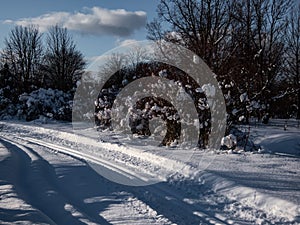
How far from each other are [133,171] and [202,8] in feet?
34.5

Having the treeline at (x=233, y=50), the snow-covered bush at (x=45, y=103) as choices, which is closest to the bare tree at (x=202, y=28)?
the treeline at (x=233, y=50)

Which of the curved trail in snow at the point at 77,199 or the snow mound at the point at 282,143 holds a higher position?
the snow mound at the point at 282,143

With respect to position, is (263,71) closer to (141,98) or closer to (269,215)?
(141,98)

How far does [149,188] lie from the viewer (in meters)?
7.11

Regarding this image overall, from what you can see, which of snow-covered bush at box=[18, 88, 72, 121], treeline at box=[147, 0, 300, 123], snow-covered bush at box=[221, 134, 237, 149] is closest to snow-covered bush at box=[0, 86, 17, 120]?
snow-covered bush at box=[18, 88, 72, 121]

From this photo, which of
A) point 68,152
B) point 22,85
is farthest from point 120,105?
point 22,85

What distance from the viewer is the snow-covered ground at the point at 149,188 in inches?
213

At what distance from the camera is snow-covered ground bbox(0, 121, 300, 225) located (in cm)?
542

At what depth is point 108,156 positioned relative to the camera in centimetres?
1092

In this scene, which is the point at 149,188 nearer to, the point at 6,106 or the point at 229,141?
the point at 229,141

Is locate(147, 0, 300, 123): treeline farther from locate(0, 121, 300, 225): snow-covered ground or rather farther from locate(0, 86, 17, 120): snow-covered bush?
locate(0, 86, 17, 120): snow-covered bush

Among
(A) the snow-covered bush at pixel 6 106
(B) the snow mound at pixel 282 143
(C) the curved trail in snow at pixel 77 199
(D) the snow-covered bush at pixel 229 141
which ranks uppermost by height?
(A) the snow-covered bush at pixel 6 106

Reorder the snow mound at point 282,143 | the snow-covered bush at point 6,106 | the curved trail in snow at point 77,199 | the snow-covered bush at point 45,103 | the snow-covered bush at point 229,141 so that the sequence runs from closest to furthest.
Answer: the curved trail in snow at point 77,199 < the snow-covered bush at point 229,141 < the snow mound at point 282,143 < the snow-covered bush at point 45,103 < the snow-covered bush at point 6,106

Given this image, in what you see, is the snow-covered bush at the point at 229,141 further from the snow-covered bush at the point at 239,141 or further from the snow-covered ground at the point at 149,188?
the snow-covered ground at the point at 149,188
